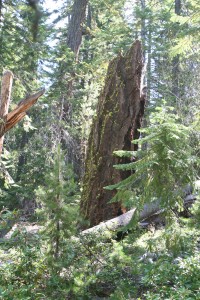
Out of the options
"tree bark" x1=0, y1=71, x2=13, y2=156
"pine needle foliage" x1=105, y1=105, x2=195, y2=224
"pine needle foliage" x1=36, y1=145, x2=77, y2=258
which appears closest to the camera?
"pine needle foliage" x1=36, y1=145, x2=77, y2=258

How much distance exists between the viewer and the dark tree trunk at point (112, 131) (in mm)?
7594

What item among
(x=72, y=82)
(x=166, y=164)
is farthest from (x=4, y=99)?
(x=72, y=82)

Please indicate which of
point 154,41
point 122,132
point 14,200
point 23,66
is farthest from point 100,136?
point 154,41

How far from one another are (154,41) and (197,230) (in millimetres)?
13765

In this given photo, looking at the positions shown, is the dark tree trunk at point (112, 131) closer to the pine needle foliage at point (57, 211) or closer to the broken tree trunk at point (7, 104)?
the broken tree trunk at point (7, 104)

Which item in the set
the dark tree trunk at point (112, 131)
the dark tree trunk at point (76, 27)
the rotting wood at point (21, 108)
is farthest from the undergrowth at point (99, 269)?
the dark tree trunk at point (76, 27)

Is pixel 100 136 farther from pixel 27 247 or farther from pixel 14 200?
pixel 14 200

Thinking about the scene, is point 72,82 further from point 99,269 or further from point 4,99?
point 99,269

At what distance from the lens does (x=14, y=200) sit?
15.1 m

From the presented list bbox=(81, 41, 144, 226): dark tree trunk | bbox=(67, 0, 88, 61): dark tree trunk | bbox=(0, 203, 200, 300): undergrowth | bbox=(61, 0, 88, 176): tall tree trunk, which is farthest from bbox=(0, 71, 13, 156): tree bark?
bbox=(67, 0, 88, 61): dark tree trunk

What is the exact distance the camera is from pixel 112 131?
791 centimetres

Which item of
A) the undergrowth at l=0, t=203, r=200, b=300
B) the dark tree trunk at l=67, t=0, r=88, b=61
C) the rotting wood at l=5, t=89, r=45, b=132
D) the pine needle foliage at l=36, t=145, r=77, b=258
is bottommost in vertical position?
the undergrowth at l=0, t=203, r=200, b=300

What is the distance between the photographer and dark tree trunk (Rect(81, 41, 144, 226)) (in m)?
7.59

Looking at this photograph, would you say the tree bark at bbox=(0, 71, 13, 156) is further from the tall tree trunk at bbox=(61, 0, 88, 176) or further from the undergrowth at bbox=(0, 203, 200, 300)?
the tall tree trunk at bbox=(61, 0, 88, 176)
